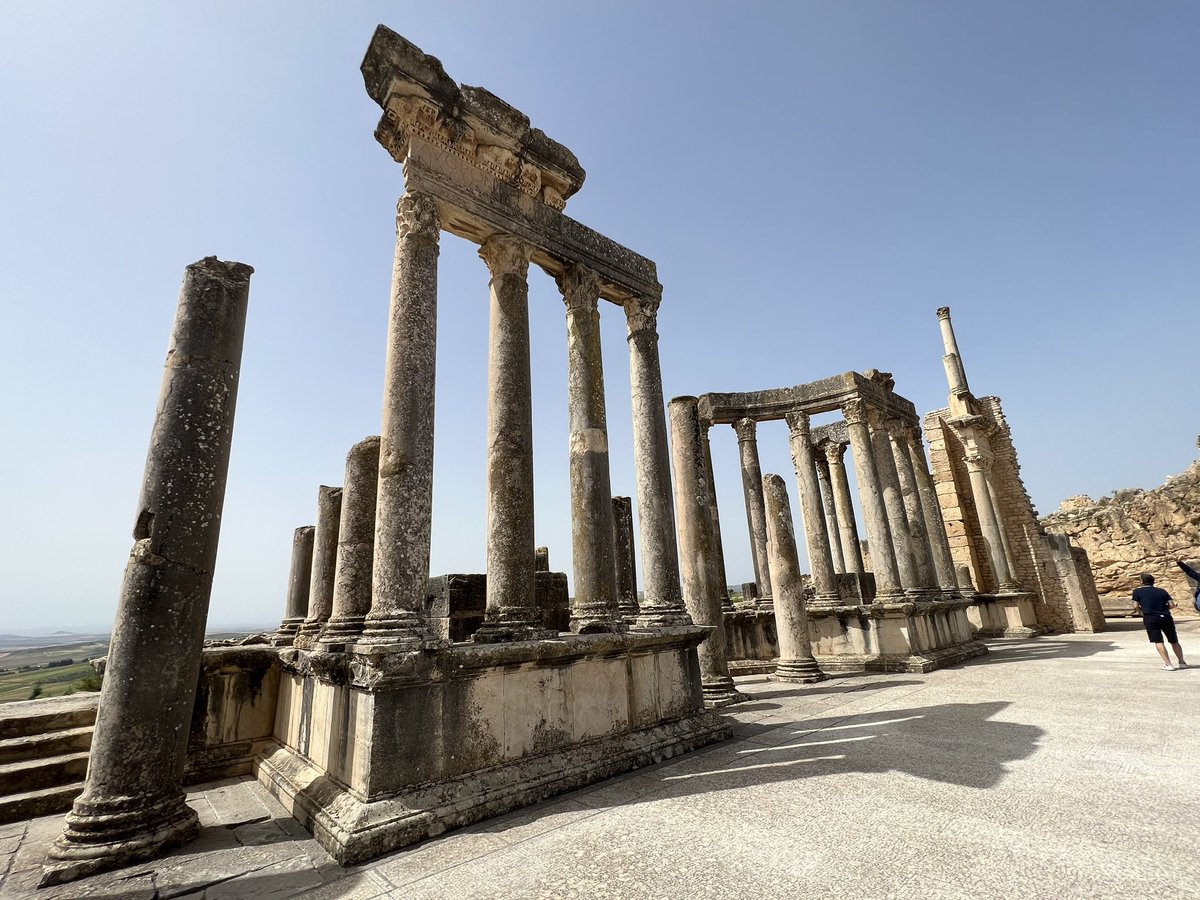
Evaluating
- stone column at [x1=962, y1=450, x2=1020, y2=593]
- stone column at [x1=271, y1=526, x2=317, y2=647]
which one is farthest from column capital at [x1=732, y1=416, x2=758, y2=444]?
stone column at [x1=271, y1=526, x2=317, y2=647]

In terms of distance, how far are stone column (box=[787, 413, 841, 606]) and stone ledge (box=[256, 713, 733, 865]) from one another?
10368 mm

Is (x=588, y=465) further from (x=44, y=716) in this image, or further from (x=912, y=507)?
(x=912, y=507)

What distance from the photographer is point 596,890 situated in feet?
10.6

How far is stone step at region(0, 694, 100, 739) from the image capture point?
20.6 feet

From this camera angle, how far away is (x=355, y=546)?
309 inches

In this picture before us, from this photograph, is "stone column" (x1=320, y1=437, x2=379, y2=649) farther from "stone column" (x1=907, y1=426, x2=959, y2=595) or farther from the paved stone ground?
"stone column" (x1=907, y1=426, x2=959, y2=595)

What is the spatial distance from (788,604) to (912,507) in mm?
7016

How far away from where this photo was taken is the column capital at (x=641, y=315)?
904 centimetres

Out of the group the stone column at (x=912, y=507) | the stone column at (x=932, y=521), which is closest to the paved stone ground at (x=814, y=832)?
the stone column at (x=912, y=507)

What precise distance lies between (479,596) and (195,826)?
4.09 metres

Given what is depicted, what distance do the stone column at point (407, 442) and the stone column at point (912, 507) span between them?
13.6 metres

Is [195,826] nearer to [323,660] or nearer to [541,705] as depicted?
[323,660]

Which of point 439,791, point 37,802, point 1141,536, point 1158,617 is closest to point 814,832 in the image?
point 439,791

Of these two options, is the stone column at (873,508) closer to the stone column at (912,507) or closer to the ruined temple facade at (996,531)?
the stone column at (912,507)
